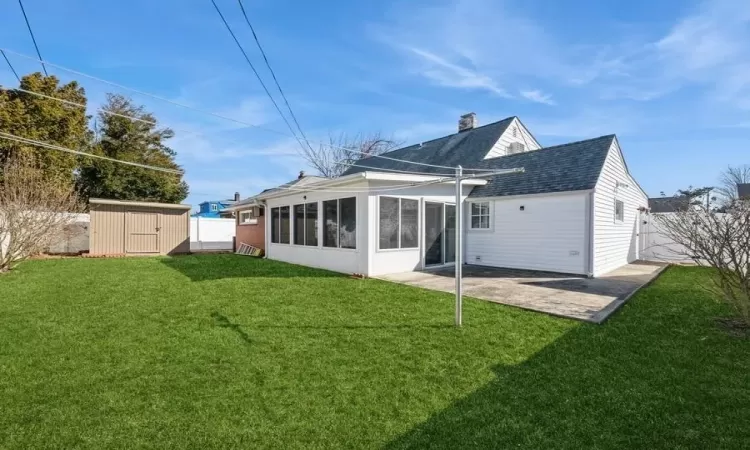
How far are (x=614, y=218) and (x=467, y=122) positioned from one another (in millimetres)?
8677

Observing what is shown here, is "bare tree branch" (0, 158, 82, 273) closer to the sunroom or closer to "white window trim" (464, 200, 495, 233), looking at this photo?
the sunroom

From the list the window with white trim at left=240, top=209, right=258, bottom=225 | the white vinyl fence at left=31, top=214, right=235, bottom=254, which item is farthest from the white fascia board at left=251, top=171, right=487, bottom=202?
the white vinyl fence at left=31, top=214, right=235, bottom=254

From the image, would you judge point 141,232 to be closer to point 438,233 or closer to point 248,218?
point 248,218

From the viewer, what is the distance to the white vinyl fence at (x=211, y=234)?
22.9m

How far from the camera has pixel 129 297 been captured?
7086mm

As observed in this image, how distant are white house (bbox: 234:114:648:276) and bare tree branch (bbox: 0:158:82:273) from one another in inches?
266

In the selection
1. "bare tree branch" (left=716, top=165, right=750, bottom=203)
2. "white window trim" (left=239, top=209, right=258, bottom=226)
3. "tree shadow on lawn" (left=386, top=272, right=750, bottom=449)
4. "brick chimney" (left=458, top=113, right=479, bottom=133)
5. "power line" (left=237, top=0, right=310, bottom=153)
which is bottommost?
"tree shadow on lawn" (left=386, top=272, right=750, bottom=449)

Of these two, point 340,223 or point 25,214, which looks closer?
point 340,223

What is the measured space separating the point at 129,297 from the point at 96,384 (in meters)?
4.09

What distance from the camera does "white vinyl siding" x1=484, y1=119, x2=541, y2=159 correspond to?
15297 millimetres

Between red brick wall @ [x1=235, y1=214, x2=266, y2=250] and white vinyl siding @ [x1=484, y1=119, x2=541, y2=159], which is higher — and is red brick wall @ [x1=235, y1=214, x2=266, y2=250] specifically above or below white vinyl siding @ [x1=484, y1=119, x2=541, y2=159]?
below

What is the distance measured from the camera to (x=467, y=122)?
1834 cm

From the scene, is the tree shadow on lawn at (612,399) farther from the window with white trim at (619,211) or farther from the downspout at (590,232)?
the window with white trim at (619,211)

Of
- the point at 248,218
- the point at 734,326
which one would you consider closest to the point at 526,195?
the point at 734,326
